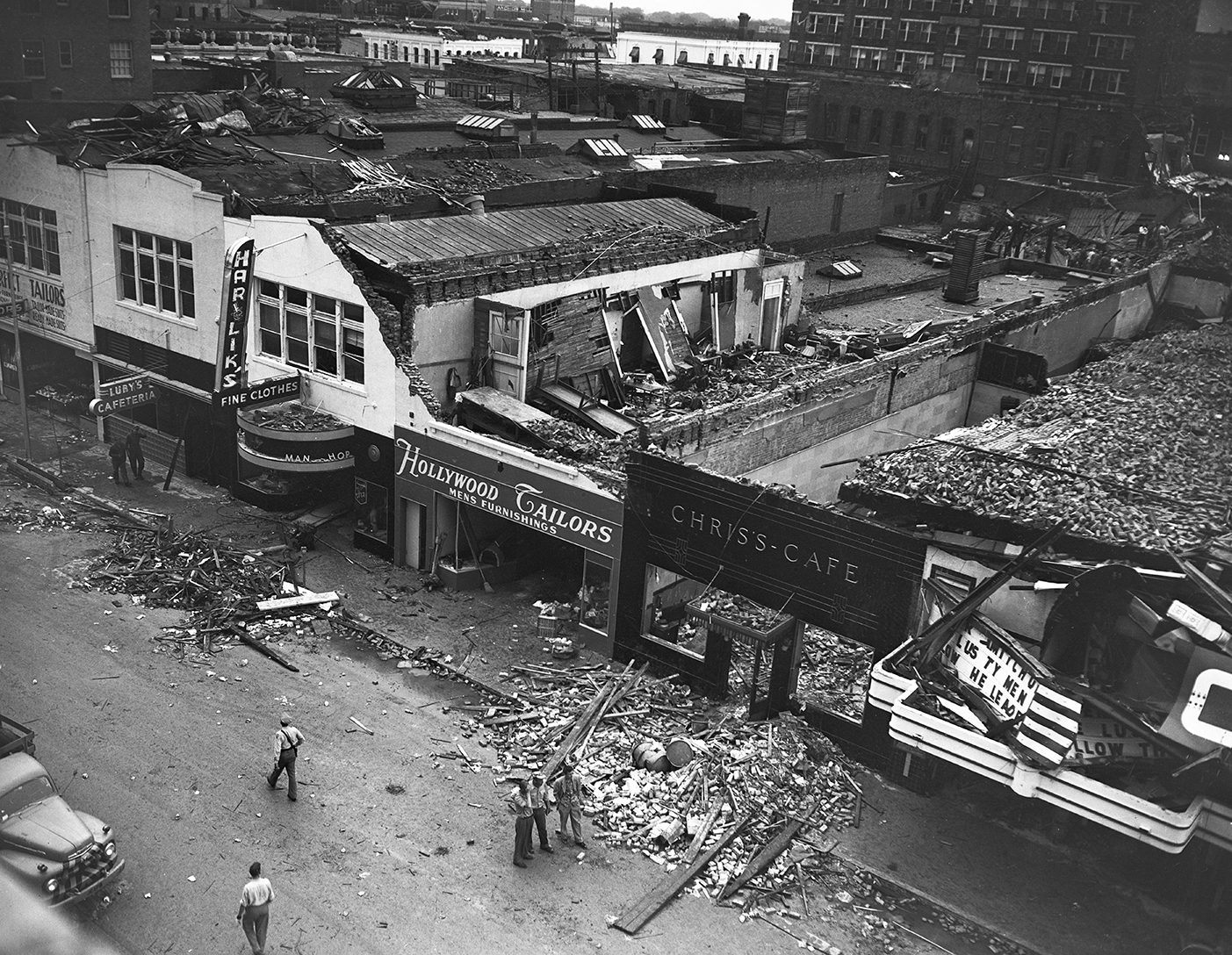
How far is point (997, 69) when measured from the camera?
78.2 m

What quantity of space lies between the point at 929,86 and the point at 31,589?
6873 cm

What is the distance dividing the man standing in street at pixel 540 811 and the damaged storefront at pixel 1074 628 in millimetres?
5770

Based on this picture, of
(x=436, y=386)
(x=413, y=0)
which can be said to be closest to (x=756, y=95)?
(x=436, y=386)

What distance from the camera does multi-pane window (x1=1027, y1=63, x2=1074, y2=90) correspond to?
7406 centimetres

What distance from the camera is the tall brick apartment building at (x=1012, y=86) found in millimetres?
68562

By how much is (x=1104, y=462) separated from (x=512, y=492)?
41.6 ft

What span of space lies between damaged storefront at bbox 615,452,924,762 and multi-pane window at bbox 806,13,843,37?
73737 mm

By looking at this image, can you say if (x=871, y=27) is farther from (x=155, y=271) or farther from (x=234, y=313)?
(x=234, y=313)

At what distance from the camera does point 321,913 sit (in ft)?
57.4

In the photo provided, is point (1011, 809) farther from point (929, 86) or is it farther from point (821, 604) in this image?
point (929, 86)

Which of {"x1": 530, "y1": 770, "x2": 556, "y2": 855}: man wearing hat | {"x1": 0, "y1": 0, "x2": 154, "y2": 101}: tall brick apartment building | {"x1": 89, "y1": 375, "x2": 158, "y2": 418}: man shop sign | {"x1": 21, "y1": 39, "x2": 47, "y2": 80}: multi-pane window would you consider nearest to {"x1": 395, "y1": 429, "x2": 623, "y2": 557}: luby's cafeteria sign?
{"x1": 530, "y1": 770, "x2": 556, "y2": 855}: man wearing hat

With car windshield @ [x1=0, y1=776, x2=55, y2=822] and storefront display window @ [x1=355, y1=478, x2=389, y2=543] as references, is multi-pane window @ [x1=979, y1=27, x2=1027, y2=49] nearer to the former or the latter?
storefront display window @ [x1=355, y1=478, x2=389, y2=543]

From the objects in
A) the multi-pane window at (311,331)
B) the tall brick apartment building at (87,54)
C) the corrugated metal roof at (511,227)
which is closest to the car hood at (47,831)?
the multi-pane window at (311,331)

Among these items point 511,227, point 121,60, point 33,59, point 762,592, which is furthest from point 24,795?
point 121,60
